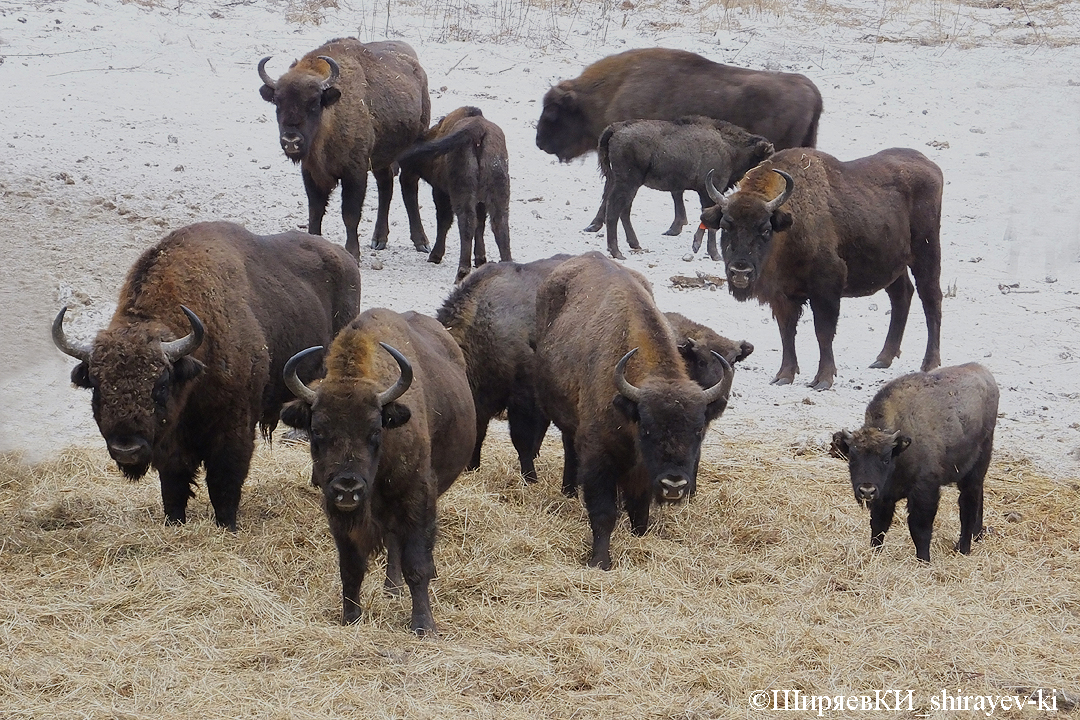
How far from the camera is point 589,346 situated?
8.04 meters

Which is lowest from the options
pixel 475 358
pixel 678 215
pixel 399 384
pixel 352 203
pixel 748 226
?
pixel 678 215

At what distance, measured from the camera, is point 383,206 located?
1458cm

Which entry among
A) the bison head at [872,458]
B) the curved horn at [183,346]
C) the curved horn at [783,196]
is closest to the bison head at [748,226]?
the curved horn at [783,196]

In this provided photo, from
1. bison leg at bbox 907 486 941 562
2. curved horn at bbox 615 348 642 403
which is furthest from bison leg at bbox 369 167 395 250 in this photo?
bison leg at bbox 907 486 941 562

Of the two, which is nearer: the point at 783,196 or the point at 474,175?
the point at 783,196

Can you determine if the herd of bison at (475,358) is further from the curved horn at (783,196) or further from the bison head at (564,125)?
the bison head at (564,125)

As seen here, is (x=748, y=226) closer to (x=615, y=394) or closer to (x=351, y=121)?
(x=615, y=394)

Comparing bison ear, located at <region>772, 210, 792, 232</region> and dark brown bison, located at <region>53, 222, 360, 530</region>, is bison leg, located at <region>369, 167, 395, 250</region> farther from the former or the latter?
dark brown bison, located at <region>53, 222, 360, 530</region>

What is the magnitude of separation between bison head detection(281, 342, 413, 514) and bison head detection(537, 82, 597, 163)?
10095 mm

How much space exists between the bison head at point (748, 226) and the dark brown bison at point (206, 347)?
376cm

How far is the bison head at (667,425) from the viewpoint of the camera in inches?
278

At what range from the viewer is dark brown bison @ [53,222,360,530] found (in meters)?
7.17

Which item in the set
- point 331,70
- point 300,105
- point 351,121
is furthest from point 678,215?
point 300,105

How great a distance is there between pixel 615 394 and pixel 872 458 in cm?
167
